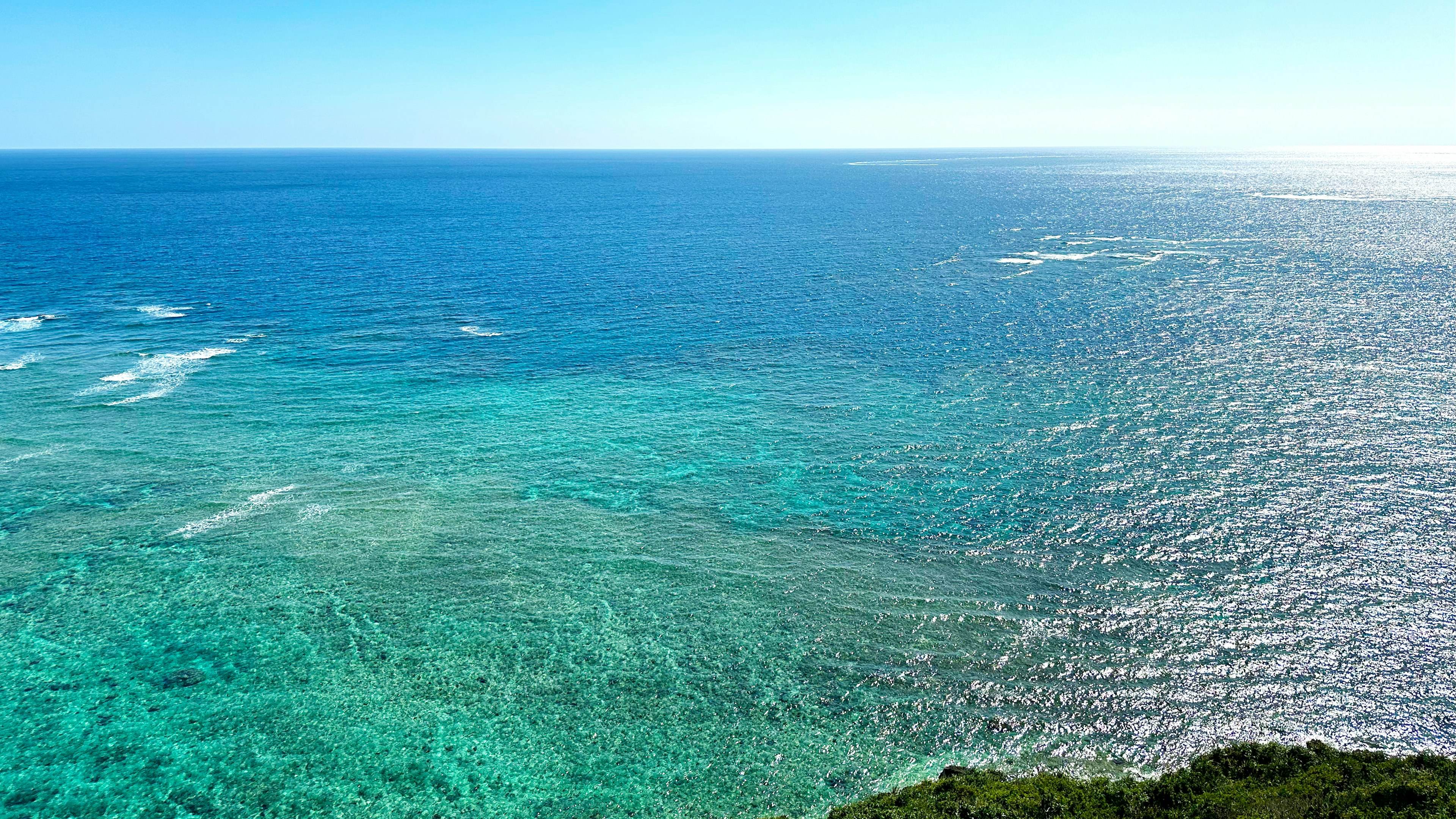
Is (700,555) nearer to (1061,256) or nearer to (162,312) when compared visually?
(162,312)

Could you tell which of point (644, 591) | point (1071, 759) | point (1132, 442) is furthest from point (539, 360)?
point (1071, 759)

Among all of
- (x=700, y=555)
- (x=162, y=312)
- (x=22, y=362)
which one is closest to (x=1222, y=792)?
(x=700, y=555)

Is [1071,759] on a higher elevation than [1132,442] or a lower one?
lower

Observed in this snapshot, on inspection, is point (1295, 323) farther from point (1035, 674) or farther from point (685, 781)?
point (685, 781)

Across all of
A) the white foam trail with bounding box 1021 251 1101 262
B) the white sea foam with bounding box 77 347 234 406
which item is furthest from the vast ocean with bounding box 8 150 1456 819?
the white foam trail with bounding box 1021 251 1101 262

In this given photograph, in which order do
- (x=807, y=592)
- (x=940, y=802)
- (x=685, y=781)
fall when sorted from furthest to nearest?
(x=807, y=592) < (x=685, y=781) < (x=940, y=802)

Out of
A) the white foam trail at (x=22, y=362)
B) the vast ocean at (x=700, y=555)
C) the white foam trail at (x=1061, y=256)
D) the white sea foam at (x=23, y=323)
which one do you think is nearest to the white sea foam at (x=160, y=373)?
the vast ocean at (x=700, y=555)
